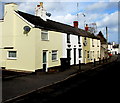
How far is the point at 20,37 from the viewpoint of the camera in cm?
1716

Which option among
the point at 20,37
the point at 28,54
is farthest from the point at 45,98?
the point at 20,37

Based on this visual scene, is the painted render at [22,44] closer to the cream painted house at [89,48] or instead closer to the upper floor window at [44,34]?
the upper floor window at [44,34]

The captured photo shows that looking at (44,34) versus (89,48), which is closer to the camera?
(44,34)

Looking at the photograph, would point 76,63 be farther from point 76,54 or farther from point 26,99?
point 26,99

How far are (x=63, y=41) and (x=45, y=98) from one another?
558 inches

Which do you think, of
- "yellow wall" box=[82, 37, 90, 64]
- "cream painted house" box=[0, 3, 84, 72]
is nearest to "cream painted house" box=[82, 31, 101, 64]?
"yellow wall" box=[82, 37, 90, 64]

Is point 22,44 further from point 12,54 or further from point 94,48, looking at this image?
point 94,48

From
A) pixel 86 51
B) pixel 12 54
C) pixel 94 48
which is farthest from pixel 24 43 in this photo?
pixel 94 48

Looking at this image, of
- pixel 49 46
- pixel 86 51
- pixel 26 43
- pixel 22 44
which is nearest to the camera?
pixel 26 43

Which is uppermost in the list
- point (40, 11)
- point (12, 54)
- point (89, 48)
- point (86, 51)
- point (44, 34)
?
point (40, 11)

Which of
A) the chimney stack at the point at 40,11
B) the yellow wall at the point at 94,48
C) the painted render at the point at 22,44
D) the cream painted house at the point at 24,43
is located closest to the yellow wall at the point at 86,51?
the yellow wall at the point at 94,48

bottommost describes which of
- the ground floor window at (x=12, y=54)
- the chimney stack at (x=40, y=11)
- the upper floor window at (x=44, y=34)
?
the ground floor window at (x=12, y=54)

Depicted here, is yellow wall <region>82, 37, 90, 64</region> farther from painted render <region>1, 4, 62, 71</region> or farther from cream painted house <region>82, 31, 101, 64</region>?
painted render <region>1, 4, 62, 71</region>

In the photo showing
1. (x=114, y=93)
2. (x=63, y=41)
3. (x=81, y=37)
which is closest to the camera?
(x=114, y=93)
